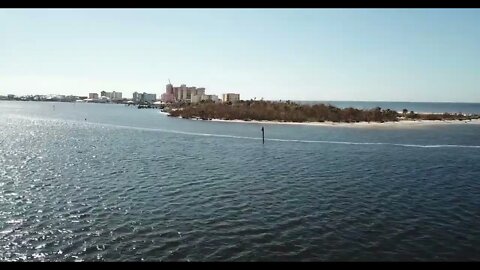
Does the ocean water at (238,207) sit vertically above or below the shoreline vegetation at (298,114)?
below

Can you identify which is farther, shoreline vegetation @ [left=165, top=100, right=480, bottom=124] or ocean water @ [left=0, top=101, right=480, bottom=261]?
shoreline vegetation @ [left=165, top=100, right=480, bottom=124]

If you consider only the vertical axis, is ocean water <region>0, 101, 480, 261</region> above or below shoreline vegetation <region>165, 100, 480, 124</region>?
below

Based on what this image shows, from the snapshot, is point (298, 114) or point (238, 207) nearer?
point (238, 207)

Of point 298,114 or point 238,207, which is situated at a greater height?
point 298,114

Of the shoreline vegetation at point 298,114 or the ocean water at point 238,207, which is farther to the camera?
the shoreline vegetation at point 298,114
